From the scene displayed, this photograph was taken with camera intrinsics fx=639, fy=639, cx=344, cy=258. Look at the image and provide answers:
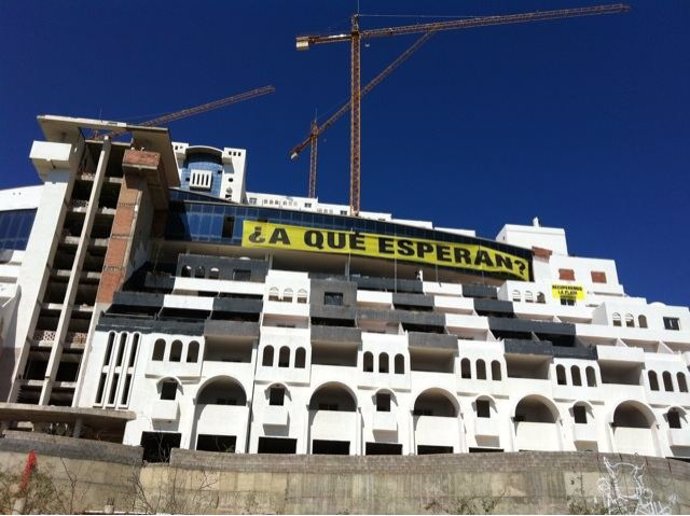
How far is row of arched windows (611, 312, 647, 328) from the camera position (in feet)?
236

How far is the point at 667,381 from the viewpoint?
205 feet

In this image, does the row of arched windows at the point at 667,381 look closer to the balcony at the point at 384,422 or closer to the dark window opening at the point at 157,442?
the balcony at the point at 384,422

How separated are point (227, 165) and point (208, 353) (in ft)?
238

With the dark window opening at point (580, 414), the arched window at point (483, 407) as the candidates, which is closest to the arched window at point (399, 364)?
the arched window at point (483, 407)

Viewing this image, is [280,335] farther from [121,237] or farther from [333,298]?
[121,237]

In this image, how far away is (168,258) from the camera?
8106 cm

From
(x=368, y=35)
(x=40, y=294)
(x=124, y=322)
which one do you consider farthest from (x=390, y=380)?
(x=368, y=35)

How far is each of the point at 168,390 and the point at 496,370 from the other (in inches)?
1179

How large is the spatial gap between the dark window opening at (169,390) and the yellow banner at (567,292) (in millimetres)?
47784

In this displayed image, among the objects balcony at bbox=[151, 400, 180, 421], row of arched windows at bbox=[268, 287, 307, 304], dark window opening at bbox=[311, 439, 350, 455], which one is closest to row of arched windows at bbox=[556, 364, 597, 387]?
dark window opening at bbox=[311, 439, 350, 455]

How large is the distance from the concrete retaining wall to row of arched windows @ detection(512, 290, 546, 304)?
39.4 meters

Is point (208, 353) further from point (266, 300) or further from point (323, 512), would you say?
point (323, 512)

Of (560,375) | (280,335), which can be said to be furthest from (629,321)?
(280,335)

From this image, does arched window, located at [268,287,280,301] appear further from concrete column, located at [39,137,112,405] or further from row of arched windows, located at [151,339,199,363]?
concrete column, located at [39,137,112,405]
